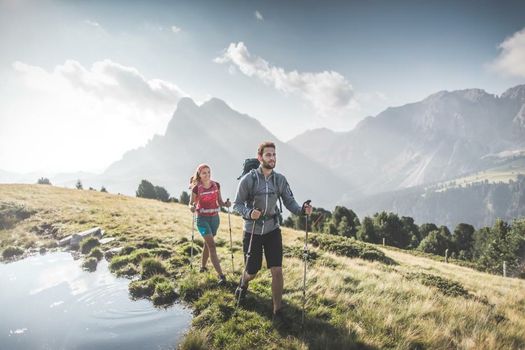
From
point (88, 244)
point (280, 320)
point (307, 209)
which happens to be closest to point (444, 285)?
point (280, 320)

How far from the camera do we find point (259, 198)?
659 cm

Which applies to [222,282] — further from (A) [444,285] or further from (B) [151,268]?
(A) [444,285]

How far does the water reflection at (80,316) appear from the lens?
609 cm

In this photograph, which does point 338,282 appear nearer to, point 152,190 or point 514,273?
point 514,273

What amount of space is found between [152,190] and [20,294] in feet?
227

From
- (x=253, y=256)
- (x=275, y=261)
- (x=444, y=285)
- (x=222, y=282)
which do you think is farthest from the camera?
(x=444, y=285)

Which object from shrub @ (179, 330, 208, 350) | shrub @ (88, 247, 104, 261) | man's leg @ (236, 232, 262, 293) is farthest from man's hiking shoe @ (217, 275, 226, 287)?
shrub @ (88, 247, 104, 261)

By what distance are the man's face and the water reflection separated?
3828mm

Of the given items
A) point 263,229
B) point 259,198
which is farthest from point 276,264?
point 259,198

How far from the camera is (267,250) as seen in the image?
663cm

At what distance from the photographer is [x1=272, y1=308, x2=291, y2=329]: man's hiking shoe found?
630 cm

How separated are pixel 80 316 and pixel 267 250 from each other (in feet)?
15.3

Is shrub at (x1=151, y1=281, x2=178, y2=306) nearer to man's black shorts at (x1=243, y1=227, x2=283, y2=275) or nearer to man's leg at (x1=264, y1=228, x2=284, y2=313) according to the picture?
man's black shorts at (x1=243, y1=227, x2=283, y2=275)

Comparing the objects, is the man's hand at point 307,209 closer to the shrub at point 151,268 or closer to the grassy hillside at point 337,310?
the grassy hillside at point 337,310
